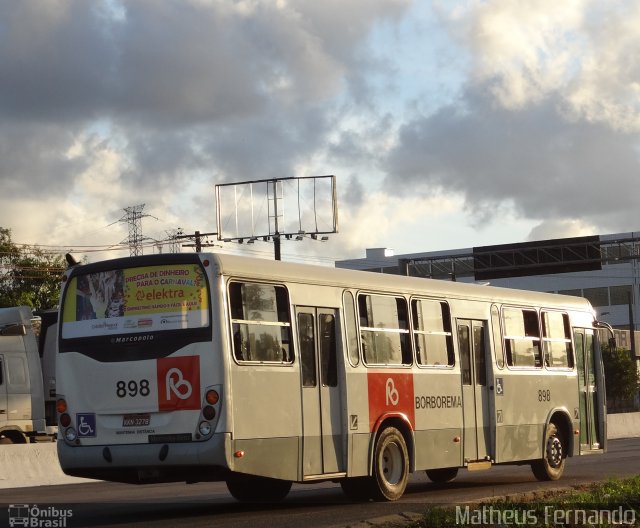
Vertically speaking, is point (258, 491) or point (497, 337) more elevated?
point (497, 337)

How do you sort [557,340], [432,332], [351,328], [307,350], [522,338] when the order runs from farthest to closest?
[557,340]
[522,338]
[432,332]
[351,328]
[307,350]

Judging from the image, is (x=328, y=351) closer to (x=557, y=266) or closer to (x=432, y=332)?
(x=432, y=332)

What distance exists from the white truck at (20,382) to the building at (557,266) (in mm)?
11127

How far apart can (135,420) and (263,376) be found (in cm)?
154

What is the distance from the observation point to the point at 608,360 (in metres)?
72.9

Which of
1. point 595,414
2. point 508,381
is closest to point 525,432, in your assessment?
point 508,381

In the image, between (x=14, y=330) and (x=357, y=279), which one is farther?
(x=14, y=330)

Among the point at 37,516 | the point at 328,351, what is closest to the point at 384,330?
the point at 328,351

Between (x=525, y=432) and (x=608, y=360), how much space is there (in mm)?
54079

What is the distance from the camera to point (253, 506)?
1670 centimetres

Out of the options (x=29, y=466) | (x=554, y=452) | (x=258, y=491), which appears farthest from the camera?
(x=29, y=466)

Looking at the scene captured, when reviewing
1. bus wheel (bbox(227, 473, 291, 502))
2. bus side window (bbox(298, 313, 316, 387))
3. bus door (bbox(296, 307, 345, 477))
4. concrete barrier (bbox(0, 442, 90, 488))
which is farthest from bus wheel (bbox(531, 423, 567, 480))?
concrete barrier (bbox(0, 442, 90, 488))

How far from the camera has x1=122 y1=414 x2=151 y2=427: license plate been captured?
14.7 metres

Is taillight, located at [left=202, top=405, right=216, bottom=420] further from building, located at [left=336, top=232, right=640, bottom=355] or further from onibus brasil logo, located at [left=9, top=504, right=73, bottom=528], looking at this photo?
building, located at [left=336, top=232, right=640, bottom=355]
